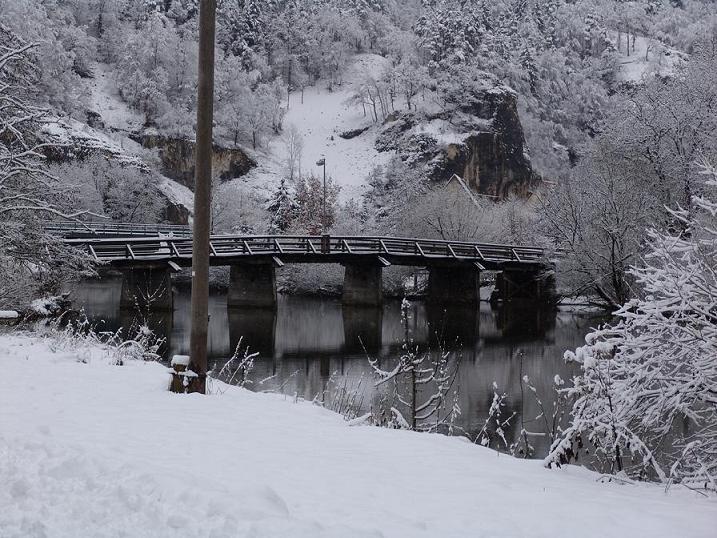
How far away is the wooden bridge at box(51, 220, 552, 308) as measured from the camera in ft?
102

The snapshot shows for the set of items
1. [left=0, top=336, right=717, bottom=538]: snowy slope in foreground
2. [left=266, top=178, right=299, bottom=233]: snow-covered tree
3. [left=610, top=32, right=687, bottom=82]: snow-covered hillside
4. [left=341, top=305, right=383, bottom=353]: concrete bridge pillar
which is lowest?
[left=341, top=305, right=383, bottom=353]: concrete bridge pillar

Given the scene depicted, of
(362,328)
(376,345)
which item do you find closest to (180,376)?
(376,345)

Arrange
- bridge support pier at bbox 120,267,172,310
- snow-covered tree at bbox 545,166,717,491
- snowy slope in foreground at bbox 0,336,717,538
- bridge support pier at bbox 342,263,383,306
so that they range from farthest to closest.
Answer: bridge support pier at bbox 342,263,383,306 < bridge support pier at bbox 120,267,172,310 < snow-covered tree at bbox 545,166,717,491 < snowy slope in foreground at bbox 0,336,717,538

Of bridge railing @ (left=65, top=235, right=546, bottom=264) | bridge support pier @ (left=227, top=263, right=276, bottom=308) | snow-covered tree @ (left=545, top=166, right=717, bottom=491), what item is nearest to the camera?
snow-covered tree @ (left=545, top=166, right=717, bottom=491)

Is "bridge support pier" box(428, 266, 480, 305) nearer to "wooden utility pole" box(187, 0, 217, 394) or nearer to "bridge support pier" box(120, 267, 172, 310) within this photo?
"bridge support pier" box(120, 267, 172, 310)

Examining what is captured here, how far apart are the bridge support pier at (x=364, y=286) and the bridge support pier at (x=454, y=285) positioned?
4004mm

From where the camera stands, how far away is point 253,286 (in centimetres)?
3550

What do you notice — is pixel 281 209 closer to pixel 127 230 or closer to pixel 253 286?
pixel 127 230

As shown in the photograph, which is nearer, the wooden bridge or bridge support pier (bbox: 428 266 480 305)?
the wooden bridge

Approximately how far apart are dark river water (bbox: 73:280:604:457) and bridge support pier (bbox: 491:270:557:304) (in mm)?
2310

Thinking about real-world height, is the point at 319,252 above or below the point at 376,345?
above

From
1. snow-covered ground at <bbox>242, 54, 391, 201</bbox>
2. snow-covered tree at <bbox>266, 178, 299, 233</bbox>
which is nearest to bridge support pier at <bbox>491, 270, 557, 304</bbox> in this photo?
snow-covered tree at <bbox>266, 178, 299, 233</bbox>

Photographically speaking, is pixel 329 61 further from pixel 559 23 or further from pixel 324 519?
pixel 324 519

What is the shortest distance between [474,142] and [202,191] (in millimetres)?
74760
